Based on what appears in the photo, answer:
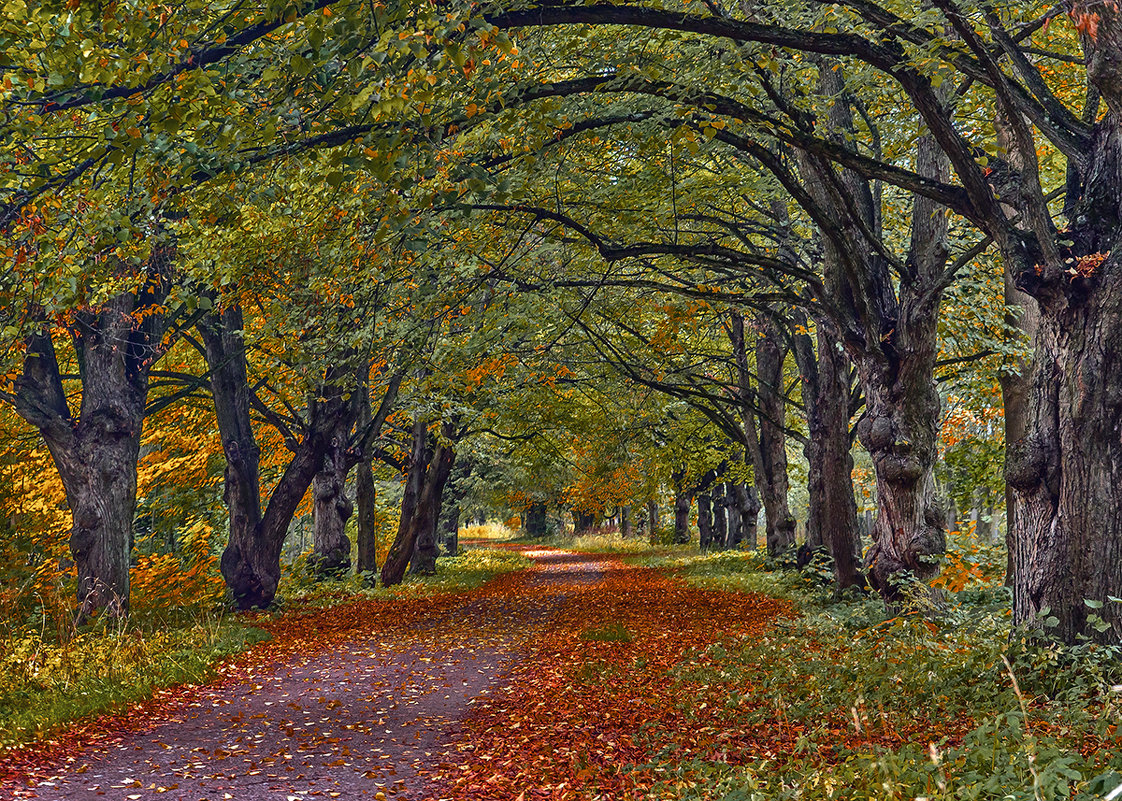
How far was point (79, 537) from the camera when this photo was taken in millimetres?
11305

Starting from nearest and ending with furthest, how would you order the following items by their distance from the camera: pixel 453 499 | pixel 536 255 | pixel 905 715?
1. pixel 905 715
2. pixel 536 255
3. pixel 453 499

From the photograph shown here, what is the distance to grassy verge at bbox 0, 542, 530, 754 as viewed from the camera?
7098 millimetres

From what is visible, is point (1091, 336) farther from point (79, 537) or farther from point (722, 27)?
point (79, 537)

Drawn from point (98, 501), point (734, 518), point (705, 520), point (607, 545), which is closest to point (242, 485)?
point (98, 501)

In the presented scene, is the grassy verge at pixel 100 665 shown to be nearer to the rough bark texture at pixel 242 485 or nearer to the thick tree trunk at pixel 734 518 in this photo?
the rough bark texture at pixel 242 485

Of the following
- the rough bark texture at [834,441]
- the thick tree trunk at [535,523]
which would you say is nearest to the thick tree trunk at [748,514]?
the rough bark texture at [834,441]

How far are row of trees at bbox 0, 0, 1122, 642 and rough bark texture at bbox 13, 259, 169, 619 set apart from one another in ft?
0.12

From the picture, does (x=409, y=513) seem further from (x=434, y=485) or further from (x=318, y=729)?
(x=318, y=729)

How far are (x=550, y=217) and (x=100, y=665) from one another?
6.79 meters

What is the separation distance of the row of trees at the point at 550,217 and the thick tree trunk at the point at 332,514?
4.47 ft

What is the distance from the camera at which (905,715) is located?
588 cm

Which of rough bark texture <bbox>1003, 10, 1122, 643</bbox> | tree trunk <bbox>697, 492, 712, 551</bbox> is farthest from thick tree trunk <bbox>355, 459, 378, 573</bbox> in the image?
rough bark texture <bbox>1003, 10, 1122, 643</bbox>

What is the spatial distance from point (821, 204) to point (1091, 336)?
4.49m

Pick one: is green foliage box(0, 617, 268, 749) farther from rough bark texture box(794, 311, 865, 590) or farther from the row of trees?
rough bark texture box(794, 311, 865, 590)
